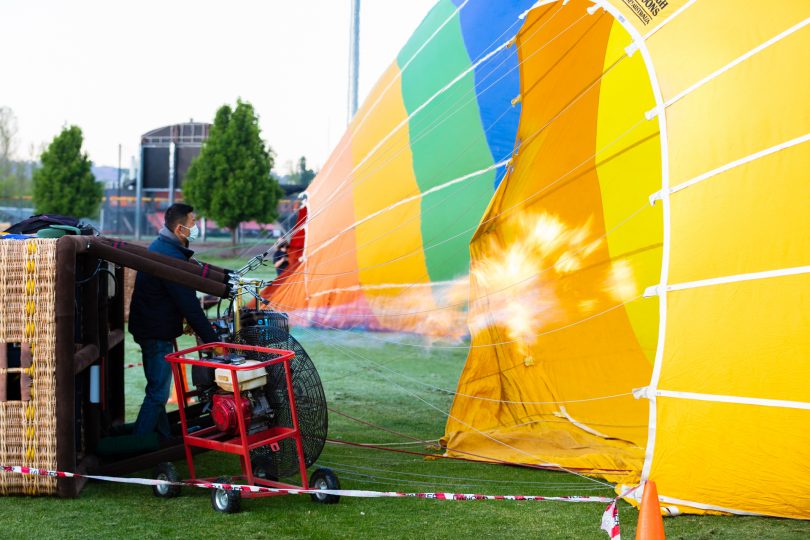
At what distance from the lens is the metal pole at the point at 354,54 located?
14734 millimetres

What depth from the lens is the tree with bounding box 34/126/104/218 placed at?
34.2 m

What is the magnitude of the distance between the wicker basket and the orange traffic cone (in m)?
2.64

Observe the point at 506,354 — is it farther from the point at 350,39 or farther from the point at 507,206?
the point at 350,39

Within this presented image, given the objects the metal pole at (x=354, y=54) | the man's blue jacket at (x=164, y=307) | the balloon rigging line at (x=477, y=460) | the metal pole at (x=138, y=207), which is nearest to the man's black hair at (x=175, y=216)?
the man's blue jacket at (x=164, y=307)

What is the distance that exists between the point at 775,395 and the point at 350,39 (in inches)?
484

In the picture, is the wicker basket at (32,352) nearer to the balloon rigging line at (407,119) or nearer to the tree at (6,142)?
the balloon rigging line at (407,119)

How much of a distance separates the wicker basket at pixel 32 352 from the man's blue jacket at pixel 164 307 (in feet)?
1.95

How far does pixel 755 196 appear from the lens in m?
3.91

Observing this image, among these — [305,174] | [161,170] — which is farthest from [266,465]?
[305,174]

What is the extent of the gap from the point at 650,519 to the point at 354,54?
12.6 meters

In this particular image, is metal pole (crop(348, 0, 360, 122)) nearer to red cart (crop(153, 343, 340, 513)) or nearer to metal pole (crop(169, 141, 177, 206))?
red cart (crop(153, 343, 340, 513))

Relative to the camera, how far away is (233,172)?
106 feet

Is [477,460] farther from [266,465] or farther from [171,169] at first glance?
[171,169]

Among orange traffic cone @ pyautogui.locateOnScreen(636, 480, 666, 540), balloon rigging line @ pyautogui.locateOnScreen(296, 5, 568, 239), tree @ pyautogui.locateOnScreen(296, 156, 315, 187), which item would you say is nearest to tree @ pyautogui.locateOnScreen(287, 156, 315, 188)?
tree @ pyautogui.locateOnScreen(296, 156, 315, 187)
